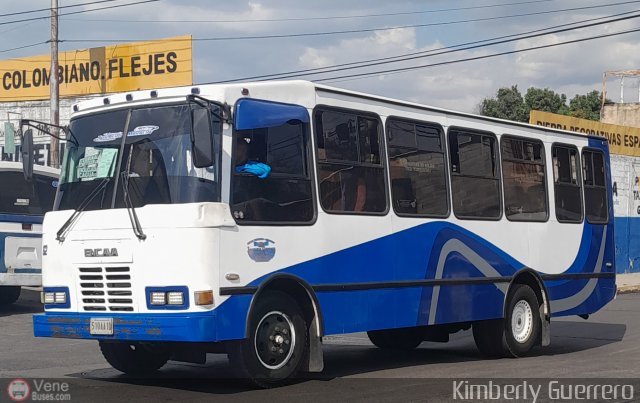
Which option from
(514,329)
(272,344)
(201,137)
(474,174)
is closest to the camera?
(201,137)

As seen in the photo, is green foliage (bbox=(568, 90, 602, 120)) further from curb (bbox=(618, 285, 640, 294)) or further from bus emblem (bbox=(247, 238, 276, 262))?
bus emblem (bbox=(247, 238, 276, 262))

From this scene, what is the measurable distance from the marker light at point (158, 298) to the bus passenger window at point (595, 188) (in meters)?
7.85

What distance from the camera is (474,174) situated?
1263 centimetres

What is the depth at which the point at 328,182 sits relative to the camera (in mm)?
10344

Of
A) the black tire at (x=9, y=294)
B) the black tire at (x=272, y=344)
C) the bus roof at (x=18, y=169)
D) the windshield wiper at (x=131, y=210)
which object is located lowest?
the black tire at (x=272, y=344)

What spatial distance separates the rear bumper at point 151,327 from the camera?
8.91 metres

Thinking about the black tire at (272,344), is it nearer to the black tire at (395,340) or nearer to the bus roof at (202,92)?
the bus roof at (202,92)

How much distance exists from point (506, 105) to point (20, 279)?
50119mm

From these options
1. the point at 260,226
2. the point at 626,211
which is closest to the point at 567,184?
the point at 260,226

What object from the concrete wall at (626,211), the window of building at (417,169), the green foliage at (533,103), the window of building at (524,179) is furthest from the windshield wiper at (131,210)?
the green foliage at (533,103)

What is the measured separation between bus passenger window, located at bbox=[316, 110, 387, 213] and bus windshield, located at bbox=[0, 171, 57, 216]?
9.07m

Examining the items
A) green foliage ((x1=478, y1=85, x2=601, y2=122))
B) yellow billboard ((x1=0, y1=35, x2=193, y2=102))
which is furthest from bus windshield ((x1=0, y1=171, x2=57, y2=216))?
green foliage ((x1=478, y1=85, x2=601, y2=122))

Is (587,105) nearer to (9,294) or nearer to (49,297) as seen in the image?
(9,294)

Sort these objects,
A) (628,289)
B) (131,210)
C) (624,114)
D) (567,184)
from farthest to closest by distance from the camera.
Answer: (624,114), (628,289), (567,184), (131,210)
